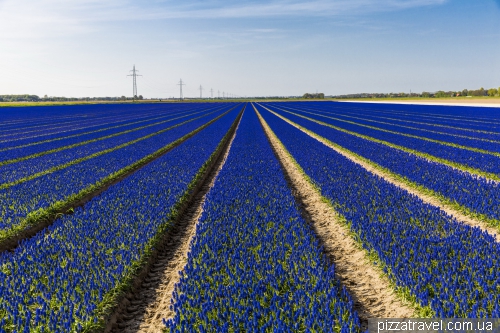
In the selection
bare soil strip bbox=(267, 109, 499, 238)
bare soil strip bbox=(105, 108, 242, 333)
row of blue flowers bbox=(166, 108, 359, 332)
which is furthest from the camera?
bare soil strip bbox=(267, 109, 499, 238)

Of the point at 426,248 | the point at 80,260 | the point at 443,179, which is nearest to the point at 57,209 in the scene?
the point at 80,260

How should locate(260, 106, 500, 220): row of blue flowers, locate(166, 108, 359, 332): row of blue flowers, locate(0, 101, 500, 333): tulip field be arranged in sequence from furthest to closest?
locate(260, 106, 500, 220): row of blue flowers, locate(0, 101, 500, 333): tulip field, locate(166, 108, 359, 332): row of blue flowers

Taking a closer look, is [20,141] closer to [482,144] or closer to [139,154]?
[139,154]

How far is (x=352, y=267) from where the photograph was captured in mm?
7098

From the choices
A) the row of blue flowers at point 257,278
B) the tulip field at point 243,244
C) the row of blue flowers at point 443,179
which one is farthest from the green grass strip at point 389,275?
the row of blue flowers at point 443,179

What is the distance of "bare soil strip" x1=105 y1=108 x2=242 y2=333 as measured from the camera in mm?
5539

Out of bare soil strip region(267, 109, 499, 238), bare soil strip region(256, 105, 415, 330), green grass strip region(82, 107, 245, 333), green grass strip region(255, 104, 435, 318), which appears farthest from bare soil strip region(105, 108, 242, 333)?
bare soil strip region(267, 109, 499, 238)

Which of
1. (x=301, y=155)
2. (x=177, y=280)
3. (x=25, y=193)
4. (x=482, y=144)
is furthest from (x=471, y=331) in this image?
(x=482, y=144)

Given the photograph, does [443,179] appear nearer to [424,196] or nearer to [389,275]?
[424,196]

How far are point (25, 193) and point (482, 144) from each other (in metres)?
23.5

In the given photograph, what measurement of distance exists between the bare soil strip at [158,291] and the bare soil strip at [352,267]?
311 cm

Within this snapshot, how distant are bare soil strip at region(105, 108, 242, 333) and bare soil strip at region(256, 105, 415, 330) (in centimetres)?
311

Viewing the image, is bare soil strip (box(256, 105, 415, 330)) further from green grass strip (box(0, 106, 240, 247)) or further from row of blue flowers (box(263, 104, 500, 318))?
green grass strip (box(0, 106, 240, 247))

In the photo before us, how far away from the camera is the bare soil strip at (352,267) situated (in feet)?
18.3
